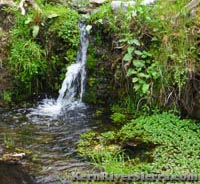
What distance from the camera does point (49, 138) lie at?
6453 mm

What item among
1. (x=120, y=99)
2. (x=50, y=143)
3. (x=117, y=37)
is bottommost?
(x=50, y=143)

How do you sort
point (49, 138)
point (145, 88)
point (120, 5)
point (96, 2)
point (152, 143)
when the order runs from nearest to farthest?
point (152, 143)
point (49, 138)
point (145, 88)
point (120, 5)
point (96, 2)

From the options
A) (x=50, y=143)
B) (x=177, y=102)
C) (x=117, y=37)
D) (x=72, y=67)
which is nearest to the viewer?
(x=50, y=143)

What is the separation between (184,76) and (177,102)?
1.55 feet

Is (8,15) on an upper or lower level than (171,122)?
upper

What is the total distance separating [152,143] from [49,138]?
1536 millimetres

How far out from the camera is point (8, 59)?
26.4 ft

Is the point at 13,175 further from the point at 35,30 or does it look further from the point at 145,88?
the point at 35,30

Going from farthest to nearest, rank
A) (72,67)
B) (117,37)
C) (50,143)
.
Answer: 1. (72,67)
2. (117,37)
3. (50,143)

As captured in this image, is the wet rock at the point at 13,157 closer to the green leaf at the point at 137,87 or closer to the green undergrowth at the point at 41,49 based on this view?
the green leaf at the point at 137,87

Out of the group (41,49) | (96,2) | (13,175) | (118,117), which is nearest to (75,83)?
(41,49)

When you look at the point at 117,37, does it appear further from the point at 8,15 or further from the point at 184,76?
the point at 8,15

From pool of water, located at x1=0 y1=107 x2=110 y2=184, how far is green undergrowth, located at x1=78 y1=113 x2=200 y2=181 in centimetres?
24

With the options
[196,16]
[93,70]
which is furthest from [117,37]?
[196,16]
